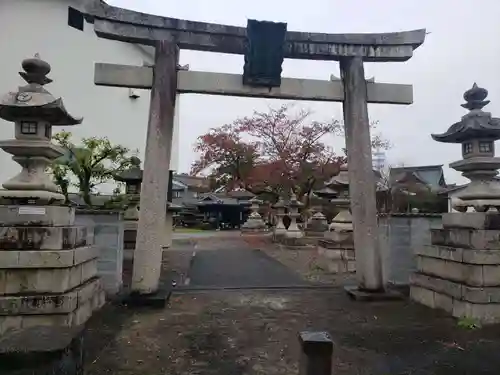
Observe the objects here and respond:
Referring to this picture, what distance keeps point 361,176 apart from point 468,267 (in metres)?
2.51

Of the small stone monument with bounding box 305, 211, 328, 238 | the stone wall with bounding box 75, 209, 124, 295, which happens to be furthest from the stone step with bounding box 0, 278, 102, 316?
the small stone monument with bounding box 305, 211, 328, 238

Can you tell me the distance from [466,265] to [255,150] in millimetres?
24134

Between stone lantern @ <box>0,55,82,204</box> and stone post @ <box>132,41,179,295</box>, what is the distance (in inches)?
65.2

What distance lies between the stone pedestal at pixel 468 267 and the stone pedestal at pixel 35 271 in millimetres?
5441

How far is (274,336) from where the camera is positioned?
5066 mm

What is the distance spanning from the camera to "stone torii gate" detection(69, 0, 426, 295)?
6754mm

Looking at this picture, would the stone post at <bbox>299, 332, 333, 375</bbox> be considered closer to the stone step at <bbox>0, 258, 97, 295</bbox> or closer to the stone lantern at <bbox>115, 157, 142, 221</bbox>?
the stone step at <bbox>0, 258, 97, 295</bbox>

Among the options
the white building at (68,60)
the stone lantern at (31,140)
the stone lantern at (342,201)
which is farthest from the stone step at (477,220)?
the white building at (68,60)

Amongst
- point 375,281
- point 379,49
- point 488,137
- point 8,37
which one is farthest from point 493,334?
point 8,37

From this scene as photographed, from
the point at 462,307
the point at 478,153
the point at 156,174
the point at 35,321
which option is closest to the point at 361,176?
the point at 478,153

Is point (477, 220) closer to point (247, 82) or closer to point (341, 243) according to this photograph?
point (247, 82)

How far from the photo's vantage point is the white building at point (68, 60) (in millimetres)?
17797

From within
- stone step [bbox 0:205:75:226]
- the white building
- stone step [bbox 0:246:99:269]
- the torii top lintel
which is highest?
the white building

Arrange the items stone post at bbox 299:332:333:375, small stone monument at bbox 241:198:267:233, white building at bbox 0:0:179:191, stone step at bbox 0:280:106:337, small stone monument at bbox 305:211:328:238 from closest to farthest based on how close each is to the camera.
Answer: stone post at bbox 299:332:333:375
stone step at bbox 0:280:106:337
white building at bbox 0:0:179:191
small stone monument at bbox 305:211:328:238
small stone monument at bbox 241:198:267:233
